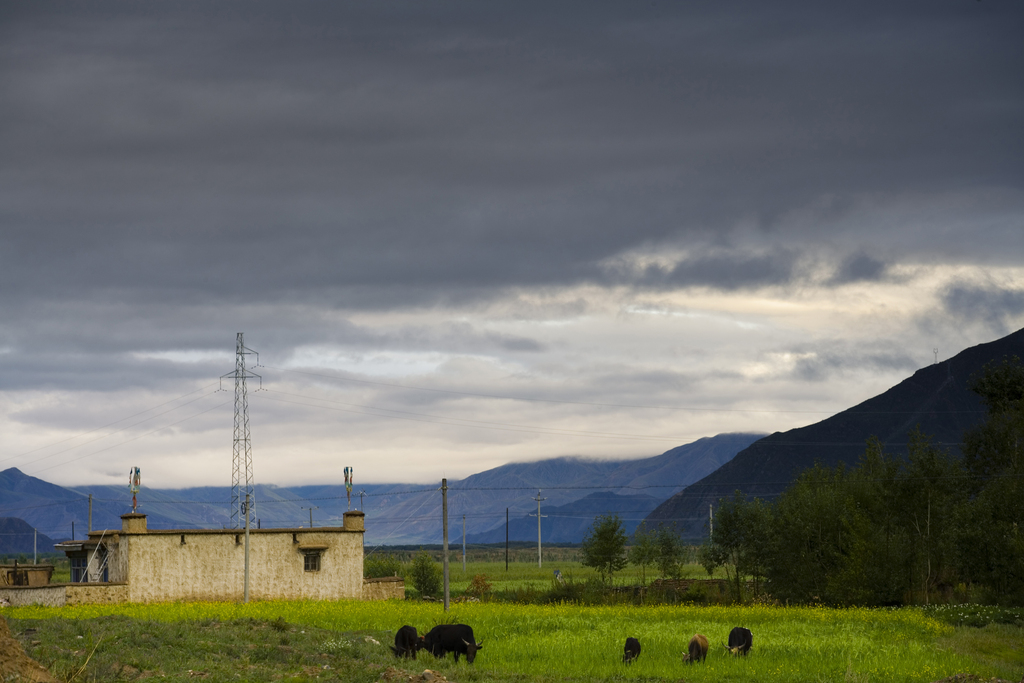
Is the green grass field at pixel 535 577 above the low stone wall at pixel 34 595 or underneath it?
underneath

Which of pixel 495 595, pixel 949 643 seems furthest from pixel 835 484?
pixel 949 643

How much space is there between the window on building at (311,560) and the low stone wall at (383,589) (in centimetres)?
310

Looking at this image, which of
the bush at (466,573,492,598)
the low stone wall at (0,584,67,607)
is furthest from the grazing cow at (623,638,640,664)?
the bush at (466,573,492,598)

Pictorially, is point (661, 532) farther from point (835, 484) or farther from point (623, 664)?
point (623, 664)

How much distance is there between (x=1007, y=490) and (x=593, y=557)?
101 feet

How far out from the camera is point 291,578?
178ft

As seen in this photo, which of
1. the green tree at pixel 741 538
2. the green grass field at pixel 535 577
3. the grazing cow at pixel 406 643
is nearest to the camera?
the grazing cow at pixel 406 643

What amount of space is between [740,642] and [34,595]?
32805 mm

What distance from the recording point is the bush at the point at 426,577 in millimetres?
76688

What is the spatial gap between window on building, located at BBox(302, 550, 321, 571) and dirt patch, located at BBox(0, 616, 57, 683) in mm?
35769

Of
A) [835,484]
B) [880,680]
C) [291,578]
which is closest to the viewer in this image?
[880,680]

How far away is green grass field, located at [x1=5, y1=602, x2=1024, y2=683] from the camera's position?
28.8 meters

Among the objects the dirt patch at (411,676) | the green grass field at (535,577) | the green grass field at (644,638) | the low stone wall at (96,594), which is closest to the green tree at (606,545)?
the green grass field at (535,577)

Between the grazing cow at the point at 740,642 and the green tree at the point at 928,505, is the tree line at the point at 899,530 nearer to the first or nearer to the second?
the green tree at the point at 928,505
